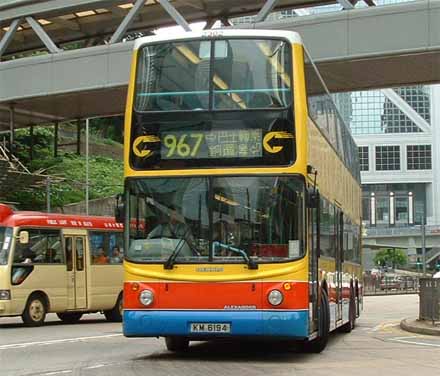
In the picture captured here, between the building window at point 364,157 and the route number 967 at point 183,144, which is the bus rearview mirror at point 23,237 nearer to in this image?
the route number 967 at point 183,144

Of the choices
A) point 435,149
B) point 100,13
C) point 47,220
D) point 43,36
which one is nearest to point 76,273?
point 47,220

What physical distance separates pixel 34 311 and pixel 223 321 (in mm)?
9947

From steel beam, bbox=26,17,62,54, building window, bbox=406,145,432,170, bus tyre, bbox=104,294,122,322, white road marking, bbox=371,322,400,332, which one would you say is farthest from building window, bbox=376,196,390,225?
bus tyre, bbox=104,294,122,322

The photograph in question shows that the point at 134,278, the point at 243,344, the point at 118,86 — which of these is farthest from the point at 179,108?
the point at 118,86

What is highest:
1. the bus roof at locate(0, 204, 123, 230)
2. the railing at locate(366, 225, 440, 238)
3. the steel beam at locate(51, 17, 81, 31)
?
the steel beam at locate(51, 17, 81, 31)

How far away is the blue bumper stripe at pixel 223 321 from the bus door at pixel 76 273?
9735 mm

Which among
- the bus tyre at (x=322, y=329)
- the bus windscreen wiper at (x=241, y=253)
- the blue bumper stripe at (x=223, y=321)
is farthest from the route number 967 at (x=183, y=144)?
the bus tyre at (x=322, y=329)

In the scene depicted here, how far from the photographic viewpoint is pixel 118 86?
88.6ft

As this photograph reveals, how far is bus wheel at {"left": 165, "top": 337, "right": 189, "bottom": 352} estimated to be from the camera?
1356cm

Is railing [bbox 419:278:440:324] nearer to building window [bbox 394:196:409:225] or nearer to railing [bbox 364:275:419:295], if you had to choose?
railing [bbox 364:275:419:295]

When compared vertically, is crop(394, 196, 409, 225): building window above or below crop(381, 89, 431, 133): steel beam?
below

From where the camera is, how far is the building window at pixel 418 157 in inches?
5581

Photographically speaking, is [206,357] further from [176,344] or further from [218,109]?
[218,109]

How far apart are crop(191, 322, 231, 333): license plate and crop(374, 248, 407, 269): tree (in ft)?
382
